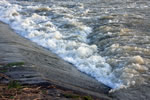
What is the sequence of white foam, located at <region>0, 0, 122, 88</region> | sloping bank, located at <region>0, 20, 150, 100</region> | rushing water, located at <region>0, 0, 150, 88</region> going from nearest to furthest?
sloping bank, located at <region>0, 20, 150, 100</region>
rushing water, located at <region>0, 0, 150, 88</region>
white foam, located at <region>0, 0, 122, 88</region>

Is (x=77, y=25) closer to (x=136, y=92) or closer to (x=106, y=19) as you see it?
(x=106, y=19)

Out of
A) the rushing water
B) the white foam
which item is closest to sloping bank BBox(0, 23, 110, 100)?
the white foam

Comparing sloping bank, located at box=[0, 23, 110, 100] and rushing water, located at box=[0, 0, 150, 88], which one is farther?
rushing water, located at box=[0, 0, 150, 88]

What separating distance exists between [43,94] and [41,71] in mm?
1445

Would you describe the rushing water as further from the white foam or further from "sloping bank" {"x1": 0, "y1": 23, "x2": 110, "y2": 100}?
"sloping bank" {"x1": 0, "y1": 23, "x2": 110, "y2": 100}

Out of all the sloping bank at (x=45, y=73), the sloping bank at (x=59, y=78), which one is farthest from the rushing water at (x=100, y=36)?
the sloping bank at (x=45, y=73)

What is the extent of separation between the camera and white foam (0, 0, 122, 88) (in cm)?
736

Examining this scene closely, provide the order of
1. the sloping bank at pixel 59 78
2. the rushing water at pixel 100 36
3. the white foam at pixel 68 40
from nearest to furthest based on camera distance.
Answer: the sloping bank at pixel 59 78
the rushing water at pixel 100 36
the white foam at pixel 68 40

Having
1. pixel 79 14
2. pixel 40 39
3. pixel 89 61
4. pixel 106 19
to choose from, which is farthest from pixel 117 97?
pixel 79 14

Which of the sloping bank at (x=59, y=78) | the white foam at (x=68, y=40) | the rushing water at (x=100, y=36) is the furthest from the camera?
the white foam at (x=68, y=40)

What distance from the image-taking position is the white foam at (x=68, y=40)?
736 cm

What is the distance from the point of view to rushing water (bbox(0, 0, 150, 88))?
725 centimetres

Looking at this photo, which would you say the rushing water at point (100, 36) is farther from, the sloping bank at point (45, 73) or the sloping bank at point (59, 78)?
the sloping bank at point (45, 73)

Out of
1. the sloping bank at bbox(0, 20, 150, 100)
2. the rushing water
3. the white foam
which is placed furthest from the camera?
the white foam
